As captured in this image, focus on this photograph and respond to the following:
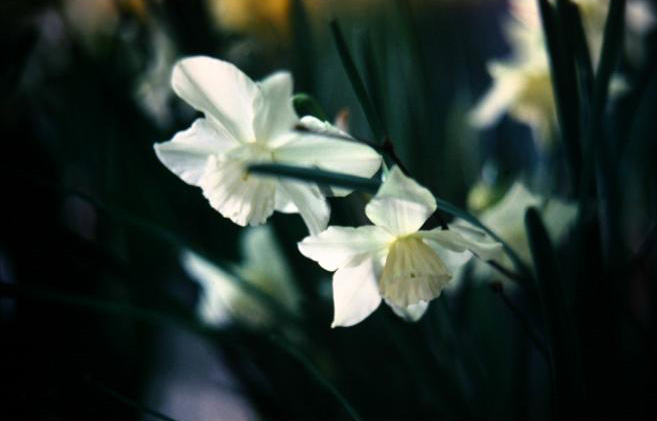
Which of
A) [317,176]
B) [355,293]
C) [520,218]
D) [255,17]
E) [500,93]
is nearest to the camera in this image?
[317,176]

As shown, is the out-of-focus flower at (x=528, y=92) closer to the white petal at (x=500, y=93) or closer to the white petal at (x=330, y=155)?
the white petal at (x=500, y=93)

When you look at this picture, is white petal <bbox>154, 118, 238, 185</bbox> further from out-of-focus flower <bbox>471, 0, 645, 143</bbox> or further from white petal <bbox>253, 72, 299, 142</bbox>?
out-of-focus flower <bbox>471, 0, 645, 143</bbox>

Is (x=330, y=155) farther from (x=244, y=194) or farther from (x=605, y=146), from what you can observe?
(x=605, y=146)

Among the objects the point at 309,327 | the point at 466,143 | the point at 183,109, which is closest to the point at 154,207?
the point at 183,109

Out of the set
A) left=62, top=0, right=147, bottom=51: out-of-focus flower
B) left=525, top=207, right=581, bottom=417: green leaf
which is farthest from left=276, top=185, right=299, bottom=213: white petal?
left=62, top=0, right=147, bottom=51: out-of-focus flower

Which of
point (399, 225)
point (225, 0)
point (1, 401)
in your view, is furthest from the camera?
point (225, 0)

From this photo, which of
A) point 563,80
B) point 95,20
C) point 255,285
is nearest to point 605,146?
point 563,80

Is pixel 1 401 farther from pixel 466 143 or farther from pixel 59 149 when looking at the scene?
pixel 466 143
